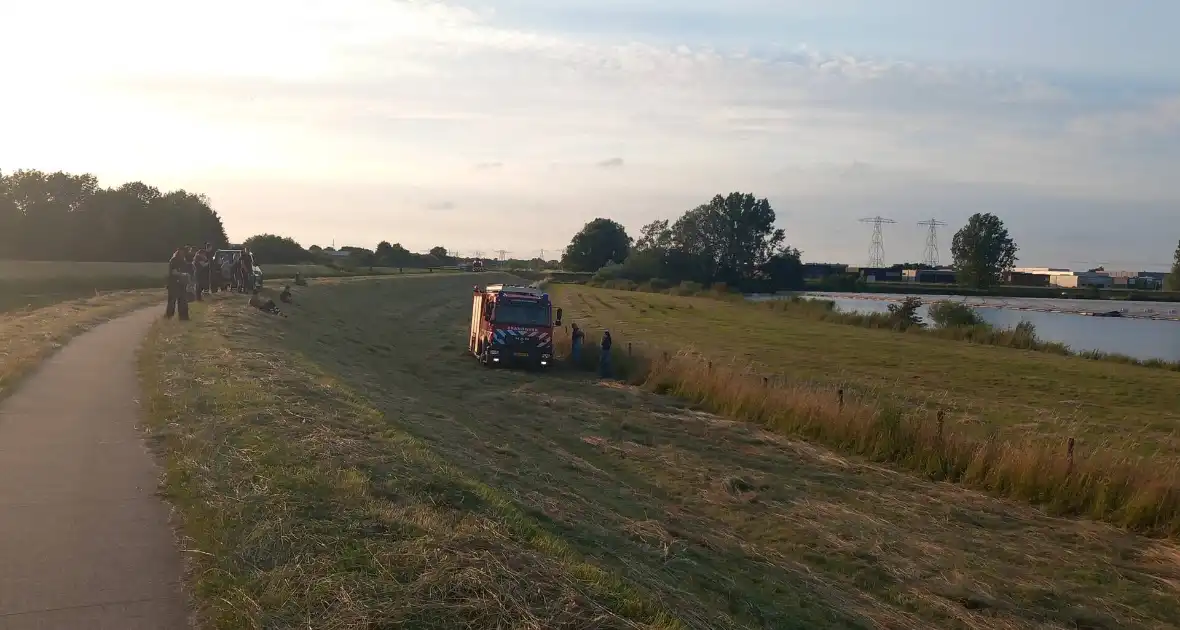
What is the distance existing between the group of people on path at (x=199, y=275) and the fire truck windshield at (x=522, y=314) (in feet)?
31.7

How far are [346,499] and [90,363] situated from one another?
1177 centimetres

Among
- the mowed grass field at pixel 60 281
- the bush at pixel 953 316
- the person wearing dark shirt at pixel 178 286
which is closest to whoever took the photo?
the person wearing dark shirt at pixel 178 286

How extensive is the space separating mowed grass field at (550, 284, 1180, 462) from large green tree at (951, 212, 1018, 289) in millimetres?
85436

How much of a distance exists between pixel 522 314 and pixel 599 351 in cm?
309

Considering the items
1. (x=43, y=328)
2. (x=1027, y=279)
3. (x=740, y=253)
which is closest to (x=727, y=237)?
(x=740, y=253)

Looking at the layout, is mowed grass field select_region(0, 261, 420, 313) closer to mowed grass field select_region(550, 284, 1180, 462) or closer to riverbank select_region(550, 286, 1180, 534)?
mowed grass field select_region(550, 284, 1180, 462)

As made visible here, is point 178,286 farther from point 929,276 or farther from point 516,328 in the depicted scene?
point 929,276

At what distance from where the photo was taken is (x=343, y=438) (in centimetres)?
1117

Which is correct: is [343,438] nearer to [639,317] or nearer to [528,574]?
[528,574]

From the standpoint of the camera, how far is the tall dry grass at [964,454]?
13.2 metres

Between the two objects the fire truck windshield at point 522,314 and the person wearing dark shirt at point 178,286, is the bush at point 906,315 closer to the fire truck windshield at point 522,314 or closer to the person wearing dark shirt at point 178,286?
the fire truck windshield at point 522,314

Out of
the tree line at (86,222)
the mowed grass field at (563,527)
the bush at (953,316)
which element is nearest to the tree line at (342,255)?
the tree line at (86,222)

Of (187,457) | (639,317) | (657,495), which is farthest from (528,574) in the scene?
(639,317)

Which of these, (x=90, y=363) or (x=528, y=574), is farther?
(x=90, y=363)
